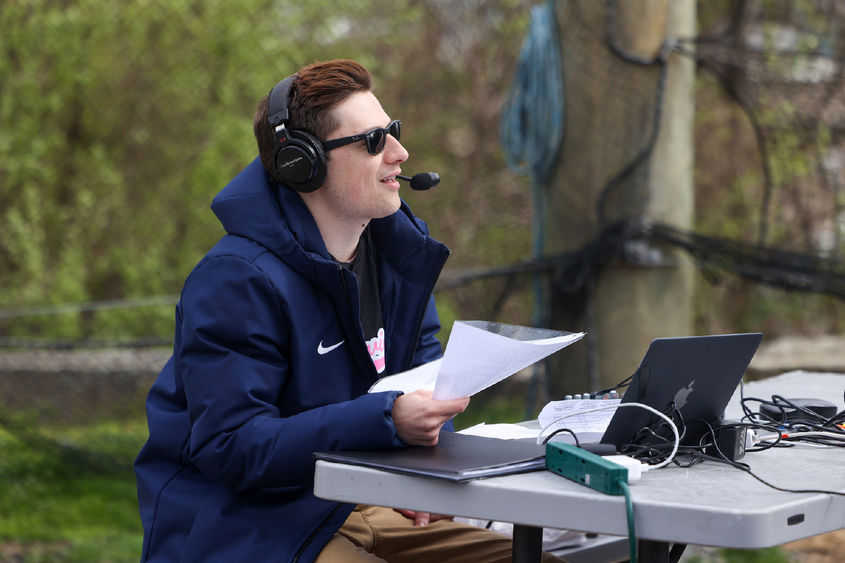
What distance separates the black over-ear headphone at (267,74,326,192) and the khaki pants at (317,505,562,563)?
72 cm

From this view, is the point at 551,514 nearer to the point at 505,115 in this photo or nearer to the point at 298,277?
the point at 298,277

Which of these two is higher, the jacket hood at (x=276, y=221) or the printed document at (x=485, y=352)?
the jacket hood at (x=276, y=221)

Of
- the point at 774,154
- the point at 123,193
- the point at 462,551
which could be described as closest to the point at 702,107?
the point at 774,154

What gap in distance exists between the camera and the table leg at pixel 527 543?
1.82m

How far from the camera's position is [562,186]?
13.4 feet

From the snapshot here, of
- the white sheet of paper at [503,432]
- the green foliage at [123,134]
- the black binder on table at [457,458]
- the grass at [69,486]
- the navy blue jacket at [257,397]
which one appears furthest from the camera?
the green foliage at [123,134]

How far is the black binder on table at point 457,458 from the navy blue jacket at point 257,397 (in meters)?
0.05

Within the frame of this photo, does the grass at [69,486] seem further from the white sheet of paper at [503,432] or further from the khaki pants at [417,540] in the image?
the white sheet of paper at [503,432]

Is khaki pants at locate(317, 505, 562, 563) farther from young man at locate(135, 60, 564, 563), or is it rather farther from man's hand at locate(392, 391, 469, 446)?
man's hand at locate(392, 391, 469, 446)

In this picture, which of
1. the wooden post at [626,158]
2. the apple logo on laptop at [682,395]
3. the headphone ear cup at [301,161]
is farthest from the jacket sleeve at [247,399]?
the wooden post at [626,158]

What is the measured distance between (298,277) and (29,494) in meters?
3.31

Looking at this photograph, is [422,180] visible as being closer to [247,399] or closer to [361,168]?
[361,168]

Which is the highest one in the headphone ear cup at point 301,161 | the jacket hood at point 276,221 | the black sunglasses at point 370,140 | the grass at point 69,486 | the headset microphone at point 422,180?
the black sunglasses at point 370,140

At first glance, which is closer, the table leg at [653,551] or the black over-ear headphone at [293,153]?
the table leg at [653,551]
